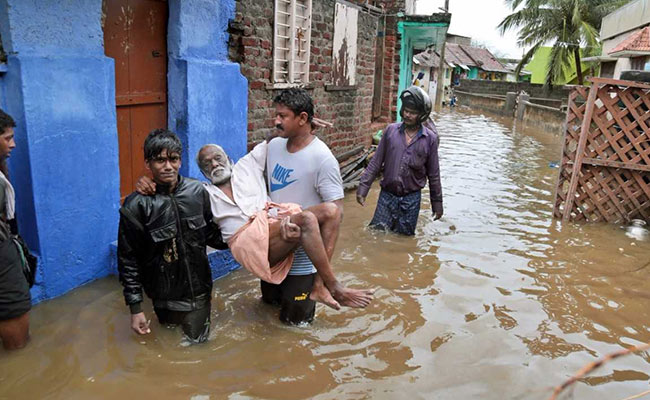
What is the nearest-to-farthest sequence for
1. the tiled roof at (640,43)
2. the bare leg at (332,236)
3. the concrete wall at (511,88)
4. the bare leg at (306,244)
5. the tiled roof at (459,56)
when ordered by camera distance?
1. the bare leg at (306,244)
2. the bare leg at (332,236)
3. the tiled roof at (640,43)
4. the concrete wall at (511,88)
5. the tiled roof at (459,56)

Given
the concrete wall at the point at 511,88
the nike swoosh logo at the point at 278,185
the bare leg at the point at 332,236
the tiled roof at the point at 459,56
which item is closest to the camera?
the bare leg at the point at 332,236

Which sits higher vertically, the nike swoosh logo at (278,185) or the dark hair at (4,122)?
the dark hair at (4,122)

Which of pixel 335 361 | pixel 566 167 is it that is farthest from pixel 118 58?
pixel 566 167

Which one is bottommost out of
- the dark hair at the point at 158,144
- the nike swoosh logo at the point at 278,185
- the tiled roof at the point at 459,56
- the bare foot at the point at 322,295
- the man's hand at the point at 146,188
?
the bare foot at the point at 322,295

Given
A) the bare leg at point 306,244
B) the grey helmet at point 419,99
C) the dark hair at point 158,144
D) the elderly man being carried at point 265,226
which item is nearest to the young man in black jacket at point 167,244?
the dark hair at point 158,144

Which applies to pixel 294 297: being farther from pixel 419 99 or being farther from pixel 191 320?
pixel 419 99

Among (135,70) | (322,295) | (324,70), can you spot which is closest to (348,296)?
(322,295)

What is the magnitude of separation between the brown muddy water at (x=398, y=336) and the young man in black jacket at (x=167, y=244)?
0.31 meters

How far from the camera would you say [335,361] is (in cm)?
349

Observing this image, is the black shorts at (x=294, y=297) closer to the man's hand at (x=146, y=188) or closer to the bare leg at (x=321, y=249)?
the bare leg at (x=321, y=249)

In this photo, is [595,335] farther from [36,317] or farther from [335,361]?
[36,317]

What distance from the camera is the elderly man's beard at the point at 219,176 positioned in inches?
136

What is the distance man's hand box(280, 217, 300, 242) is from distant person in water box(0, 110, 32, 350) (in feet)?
5.16

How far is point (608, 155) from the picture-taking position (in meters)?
7.15
